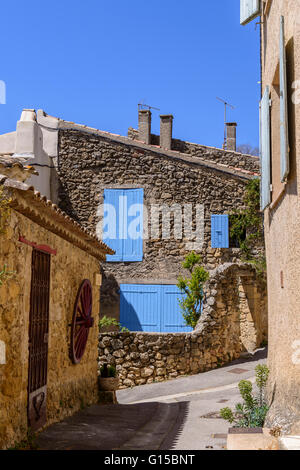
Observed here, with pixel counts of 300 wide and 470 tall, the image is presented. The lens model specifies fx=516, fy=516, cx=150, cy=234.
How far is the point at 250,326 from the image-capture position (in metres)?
14.0

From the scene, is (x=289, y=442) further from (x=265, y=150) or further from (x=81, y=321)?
(x=81, y=321)

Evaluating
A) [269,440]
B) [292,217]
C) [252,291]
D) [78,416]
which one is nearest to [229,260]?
[252,291]

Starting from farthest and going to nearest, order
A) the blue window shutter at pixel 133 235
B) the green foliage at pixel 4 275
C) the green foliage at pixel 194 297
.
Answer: the blue window shutter at pixel 133 235
the green foliage at pixel 194 297
the green foliage at pixel 4 275

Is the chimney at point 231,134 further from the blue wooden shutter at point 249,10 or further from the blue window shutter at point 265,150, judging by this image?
the blue window shutter at point 265,150

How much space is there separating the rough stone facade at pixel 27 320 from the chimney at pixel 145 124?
38.2 feet

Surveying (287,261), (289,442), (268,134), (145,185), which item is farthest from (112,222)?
(289,442)

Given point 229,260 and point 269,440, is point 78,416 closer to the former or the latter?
point 269,440

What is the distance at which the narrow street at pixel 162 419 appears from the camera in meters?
5.78

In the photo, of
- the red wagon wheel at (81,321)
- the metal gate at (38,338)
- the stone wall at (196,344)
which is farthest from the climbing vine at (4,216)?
the stone wall at (196,344)

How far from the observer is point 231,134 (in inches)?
874

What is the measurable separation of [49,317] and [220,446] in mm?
2592

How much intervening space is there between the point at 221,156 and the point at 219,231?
4115mm

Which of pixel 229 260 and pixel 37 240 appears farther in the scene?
pixel 229 260

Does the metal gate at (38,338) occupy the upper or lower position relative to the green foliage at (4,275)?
lower
